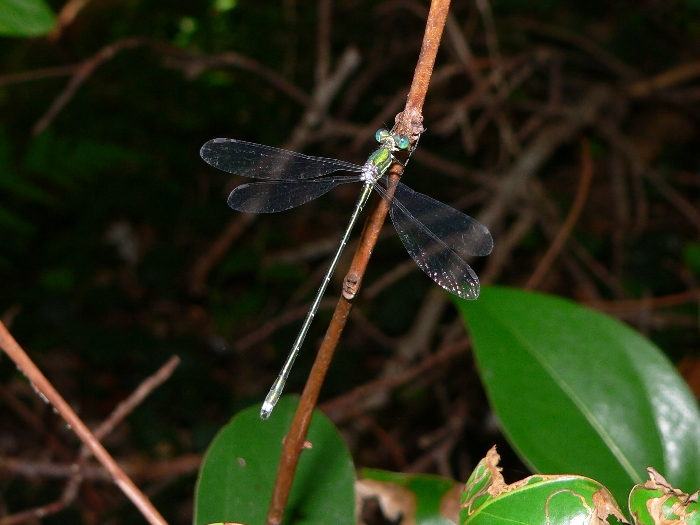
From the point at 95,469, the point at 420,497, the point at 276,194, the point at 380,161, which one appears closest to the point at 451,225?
the point at 380,161

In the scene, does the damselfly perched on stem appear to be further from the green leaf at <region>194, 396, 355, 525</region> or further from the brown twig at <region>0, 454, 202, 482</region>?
the brown twig at <region>0, 454, 202, 482</region>

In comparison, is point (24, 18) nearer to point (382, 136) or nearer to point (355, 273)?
point (382, 136)

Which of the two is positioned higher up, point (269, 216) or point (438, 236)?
point (438, 236)

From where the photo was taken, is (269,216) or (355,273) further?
(269,216)

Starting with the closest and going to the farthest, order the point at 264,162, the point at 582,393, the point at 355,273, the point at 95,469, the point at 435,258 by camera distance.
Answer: the point at 355,273
the point at 582,393
the point at 435,258
the point at 264,162
the point at 95,469

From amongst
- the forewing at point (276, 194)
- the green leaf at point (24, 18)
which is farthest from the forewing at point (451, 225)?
the green leaf at point (24, 18)

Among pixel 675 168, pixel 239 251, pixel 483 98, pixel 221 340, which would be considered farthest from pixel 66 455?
pixel 675 168
